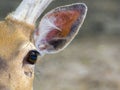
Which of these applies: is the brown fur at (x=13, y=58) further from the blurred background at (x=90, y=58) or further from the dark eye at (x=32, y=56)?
the blurred background at (x=90, y=58)

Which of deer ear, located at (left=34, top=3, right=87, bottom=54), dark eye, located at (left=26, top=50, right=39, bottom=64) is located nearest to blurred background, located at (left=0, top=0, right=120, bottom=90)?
deer ear, located at (left=34, top=3, right=87, bottom=54)

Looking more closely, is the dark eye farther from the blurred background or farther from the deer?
the blurred background

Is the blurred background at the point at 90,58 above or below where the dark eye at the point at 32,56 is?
below

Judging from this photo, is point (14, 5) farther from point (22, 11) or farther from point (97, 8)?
point (22, 11)

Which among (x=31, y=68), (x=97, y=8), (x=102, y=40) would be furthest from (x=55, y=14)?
(x=97, y=8)

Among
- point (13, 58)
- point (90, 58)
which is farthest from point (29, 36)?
point (90, 58)

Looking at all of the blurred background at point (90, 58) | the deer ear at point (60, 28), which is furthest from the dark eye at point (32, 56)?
the blurred background at point (90, 58)
